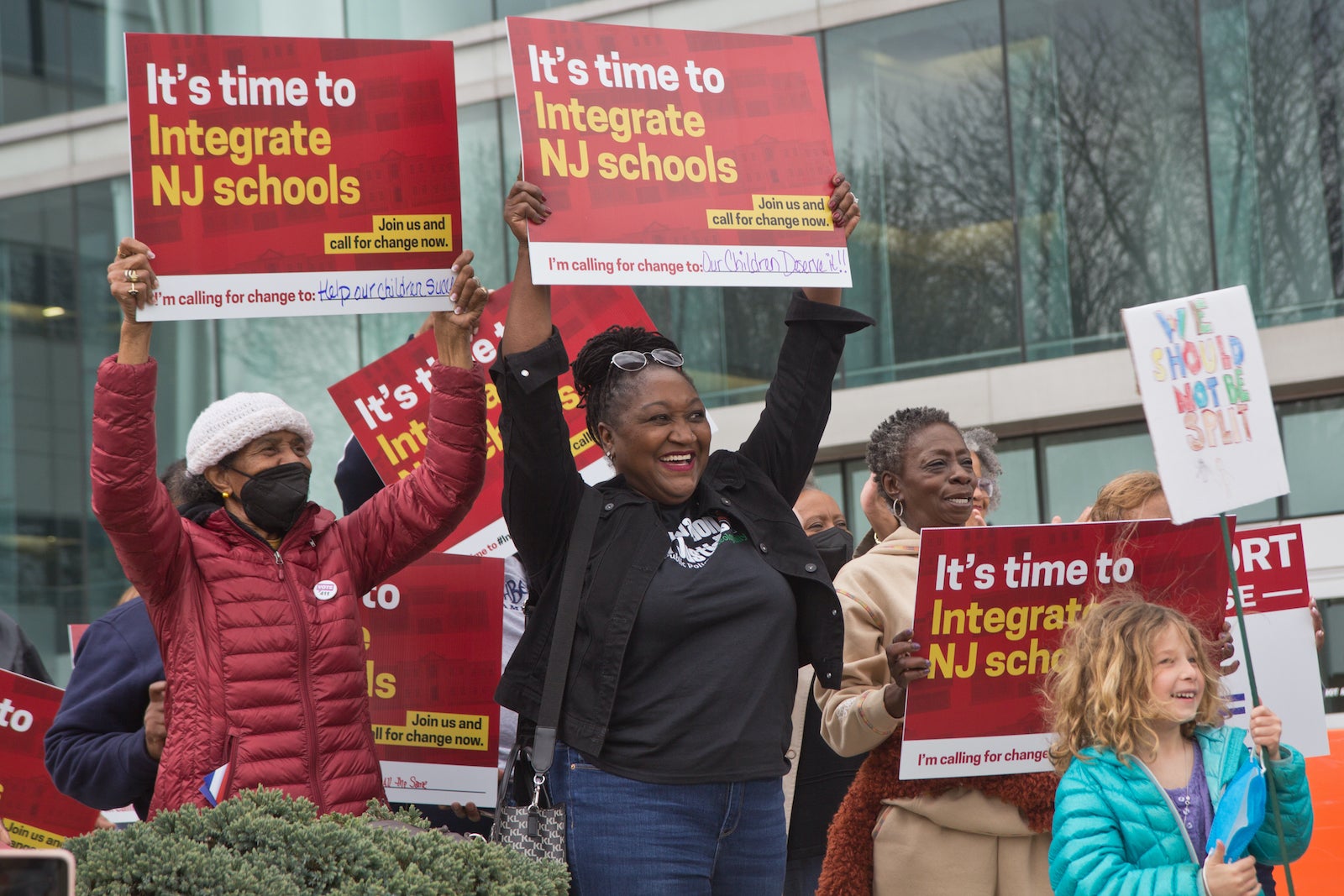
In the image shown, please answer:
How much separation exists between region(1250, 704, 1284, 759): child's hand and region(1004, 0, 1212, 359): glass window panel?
440 inches

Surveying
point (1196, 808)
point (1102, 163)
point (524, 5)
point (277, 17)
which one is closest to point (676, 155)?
point (1196, 808)

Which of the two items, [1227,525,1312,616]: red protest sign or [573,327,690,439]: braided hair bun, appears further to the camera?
[1227,525,1312,616]: red protest sign

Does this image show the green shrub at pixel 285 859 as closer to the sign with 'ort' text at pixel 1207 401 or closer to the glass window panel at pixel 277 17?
the sign with 'ort' text at pixel 1207 401

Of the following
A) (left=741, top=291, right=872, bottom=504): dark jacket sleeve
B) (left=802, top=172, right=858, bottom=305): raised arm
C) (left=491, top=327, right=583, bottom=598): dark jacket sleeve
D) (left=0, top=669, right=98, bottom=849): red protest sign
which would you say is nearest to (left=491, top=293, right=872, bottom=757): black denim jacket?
(left=491, top=327, right=583, bottom=598): dark jacket sleeve

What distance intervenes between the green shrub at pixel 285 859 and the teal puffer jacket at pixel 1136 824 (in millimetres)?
1091

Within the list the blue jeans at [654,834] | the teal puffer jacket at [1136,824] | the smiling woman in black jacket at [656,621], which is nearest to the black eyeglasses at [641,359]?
the smiling woman in black jacket at [656,621]

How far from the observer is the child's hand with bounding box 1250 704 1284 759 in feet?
10.9

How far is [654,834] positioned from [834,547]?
2.59 metres

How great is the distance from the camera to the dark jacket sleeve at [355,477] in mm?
A: 5184

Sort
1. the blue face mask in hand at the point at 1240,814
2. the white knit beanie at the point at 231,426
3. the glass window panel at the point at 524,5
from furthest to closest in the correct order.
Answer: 1. the glass window panel at the point at 524,5
2. the white knit beanie at the point at 231,426
3. the blue face mask in hand at the point at 1240,814

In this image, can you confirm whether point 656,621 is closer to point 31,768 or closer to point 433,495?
point 433,495

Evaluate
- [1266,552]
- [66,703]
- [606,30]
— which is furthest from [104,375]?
[1266,552]

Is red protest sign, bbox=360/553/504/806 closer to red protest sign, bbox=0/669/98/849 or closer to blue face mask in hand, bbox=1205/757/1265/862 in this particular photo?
red protest sign, bbox=0/669/98/849

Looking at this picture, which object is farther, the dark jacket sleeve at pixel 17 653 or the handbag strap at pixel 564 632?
the dark jacket sleeve at pixel 17 653
